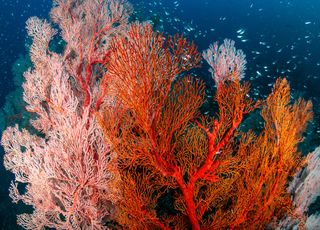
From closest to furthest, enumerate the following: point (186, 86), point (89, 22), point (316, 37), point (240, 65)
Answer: point (186, 86), point (240, 65), point (89, 22), point (316, 37)

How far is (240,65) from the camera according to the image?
488 cm

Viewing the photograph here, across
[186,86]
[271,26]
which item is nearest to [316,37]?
[271,26]

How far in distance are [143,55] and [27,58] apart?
45.4ft

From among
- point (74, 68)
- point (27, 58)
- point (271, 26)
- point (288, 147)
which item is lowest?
point (288, 147)

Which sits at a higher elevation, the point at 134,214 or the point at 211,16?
the point at 211,16

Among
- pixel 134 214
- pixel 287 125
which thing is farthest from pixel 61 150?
pixel 287 125

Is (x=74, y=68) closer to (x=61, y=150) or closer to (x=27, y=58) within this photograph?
(x=61, y=150)

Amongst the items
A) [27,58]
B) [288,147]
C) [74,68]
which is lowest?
[288,147]

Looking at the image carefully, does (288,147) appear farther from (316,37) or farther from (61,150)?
(316,37)

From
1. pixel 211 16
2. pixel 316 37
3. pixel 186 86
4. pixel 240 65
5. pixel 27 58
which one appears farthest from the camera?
pixel 211 16

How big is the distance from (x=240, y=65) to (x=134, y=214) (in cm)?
345

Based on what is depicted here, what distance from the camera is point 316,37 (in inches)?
1212

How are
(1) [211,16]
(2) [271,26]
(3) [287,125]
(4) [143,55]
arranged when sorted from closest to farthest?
(4) [143,55] < (3) [287,125] < (2) [271,26] < (1) [211,16]

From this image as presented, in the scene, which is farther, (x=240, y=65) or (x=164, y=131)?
(x=240, y=65)
